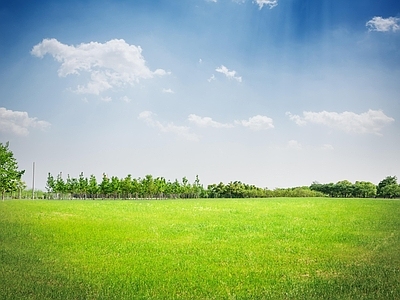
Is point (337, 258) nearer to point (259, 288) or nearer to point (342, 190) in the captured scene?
point (259, 288)

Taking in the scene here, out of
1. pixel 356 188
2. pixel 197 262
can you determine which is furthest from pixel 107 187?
pixel 197 262

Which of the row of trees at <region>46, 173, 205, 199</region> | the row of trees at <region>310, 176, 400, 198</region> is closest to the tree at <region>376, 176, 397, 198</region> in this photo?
the row of trees at <region>310, 176, 400, 198</region>

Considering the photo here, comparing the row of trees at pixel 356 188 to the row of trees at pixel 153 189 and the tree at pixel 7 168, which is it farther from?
the tree at pixel 7 168

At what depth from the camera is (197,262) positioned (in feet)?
33.3

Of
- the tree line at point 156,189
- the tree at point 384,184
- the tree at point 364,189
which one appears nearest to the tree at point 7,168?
the tree line at point 156,189

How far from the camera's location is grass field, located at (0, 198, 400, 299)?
7.84 meters

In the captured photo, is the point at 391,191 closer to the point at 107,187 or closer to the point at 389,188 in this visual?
the point at 389,188

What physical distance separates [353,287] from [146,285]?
4225 mm

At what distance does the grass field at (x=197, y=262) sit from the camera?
7844mm

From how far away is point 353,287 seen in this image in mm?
8148

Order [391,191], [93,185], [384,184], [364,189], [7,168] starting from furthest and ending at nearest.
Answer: [93,185], [364,189], [384,184], [391,191], [7,168]

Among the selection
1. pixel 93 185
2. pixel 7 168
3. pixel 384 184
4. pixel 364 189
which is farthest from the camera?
pixel 93 185

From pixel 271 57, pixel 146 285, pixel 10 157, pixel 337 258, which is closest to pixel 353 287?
pixel 337 258

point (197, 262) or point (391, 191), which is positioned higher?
point (391, 191)
